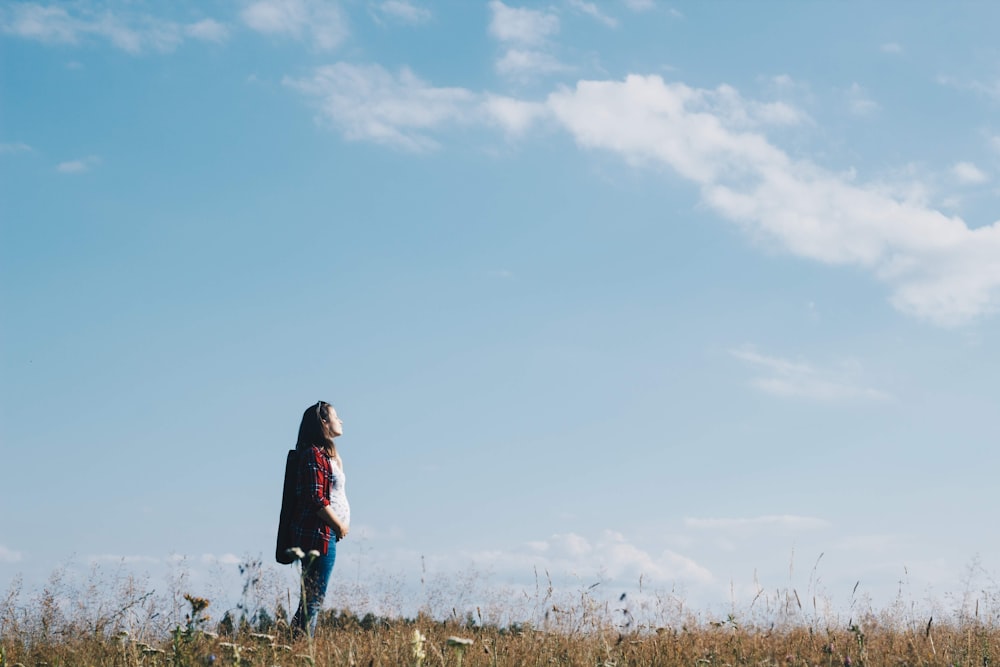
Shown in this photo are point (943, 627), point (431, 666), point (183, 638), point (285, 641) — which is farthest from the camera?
point (943, 627)

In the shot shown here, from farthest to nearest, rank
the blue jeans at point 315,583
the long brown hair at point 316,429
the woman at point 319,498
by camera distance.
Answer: the long brown hair at point 316,429
the woman at point 319,498
the blue jeans at point 315,583

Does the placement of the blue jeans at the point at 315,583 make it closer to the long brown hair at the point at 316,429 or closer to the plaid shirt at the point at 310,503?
the plaid shirt at the point at 310,503

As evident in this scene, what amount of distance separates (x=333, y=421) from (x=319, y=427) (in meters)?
0.13

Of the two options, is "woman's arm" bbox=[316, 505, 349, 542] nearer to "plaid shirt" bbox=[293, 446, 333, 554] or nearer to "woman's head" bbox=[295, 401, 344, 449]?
"plaid shirt" bbox=[293, 446, 333, 554]

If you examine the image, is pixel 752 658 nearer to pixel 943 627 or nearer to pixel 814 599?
pixel 814 599

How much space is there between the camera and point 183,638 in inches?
179

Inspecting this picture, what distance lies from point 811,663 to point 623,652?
1.12 meters

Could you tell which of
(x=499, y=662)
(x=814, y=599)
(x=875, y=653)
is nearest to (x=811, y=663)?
(x=875, y=653)

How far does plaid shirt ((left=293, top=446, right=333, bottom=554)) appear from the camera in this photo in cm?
708

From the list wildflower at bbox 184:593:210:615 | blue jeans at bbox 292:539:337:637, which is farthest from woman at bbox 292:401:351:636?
wildflower at bbox 184:593:210:615

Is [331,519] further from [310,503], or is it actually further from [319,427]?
[319,427]

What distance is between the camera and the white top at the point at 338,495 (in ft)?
23.8

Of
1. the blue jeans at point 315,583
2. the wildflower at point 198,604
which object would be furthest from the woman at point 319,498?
the wildflower at point 198,604

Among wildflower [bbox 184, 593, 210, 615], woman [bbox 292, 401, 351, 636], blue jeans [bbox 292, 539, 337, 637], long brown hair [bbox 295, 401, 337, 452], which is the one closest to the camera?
wildflower [bbox 184, 593, 210, 615]
